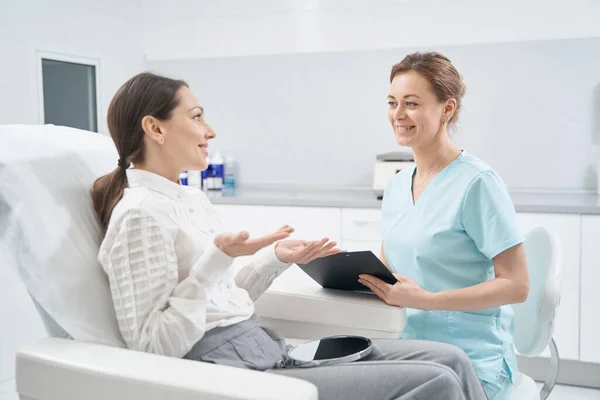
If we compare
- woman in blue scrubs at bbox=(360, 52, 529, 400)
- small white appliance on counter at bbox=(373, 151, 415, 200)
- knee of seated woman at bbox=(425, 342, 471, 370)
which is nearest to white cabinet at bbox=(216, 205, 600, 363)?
small white appliance on counter at bbox=(373, 151, 415, 200)

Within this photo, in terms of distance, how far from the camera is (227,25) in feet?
12.0

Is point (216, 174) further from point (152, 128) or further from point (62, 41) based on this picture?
point (152, 128)

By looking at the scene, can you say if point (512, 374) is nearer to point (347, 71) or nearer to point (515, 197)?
point (515, 197)

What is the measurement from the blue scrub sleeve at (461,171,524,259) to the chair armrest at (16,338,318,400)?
0.68m

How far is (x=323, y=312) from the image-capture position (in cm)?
158

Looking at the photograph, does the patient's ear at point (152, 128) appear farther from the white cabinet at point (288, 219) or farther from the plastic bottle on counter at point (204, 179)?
the plastic bottle on counter at point (204, 179)

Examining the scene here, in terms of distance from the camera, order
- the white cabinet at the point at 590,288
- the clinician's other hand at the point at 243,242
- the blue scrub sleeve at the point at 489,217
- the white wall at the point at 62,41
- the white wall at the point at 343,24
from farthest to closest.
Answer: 1. the white wall at the point at 343,24
2. the white wall at the point at 62,41
3. the white cabinet at the point at 590,288
4. the blue scrub sleeve at the point at 489,217
5. the clinician's other hand at the point at 243,242

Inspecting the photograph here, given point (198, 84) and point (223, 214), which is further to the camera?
point (198, 84)

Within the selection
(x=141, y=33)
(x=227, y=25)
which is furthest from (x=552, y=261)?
(x=141, y=33)

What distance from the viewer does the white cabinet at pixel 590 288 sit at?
2.65 m

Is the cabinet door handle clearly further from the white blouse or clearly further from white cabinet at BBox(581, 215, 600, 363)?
the white blouse

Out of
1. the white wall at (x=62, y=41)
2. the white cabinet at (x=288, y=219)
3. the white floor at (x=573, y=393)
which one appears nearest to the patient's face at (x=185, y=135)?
the white cabinet at (x=288, y=219)

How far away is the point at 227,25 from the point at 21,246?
262 cm

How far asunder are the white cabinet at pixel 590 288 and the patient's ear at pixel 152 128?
78.0 inches
